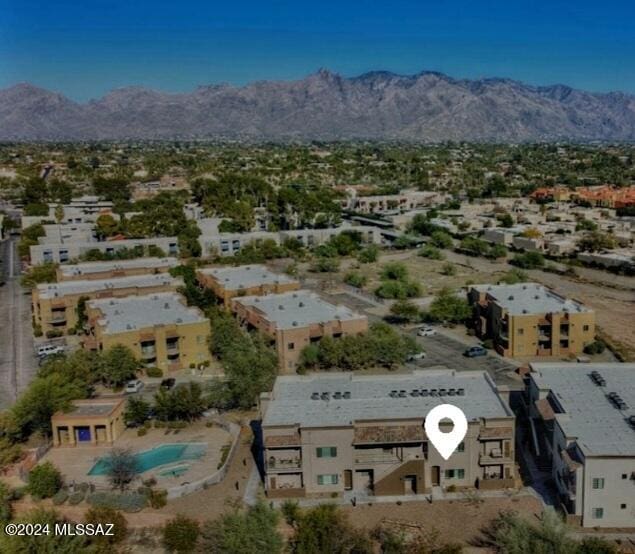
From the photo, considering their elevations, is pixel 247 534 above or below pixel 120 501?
above

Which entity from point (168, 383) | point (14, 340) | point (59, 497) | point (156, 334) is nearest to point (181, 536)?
point (59, 497)

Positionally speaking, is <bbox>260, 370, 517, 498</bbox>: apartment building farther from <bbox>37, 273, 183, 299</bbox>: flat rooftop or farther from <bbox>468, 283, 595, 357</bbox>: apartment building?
<bbox>37, 273, 183, 299</bbox>: flat rooftop

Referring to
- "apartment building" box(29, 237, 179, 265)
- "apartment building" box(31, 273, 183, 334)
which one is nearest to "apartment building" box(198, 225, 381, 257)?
"apartment building" box(29, 237, 179, 265)

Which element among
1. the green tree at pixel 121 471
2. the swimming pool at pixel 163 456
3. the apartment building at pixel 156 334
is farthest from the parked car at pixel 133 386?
the green tree at pixel 121 471

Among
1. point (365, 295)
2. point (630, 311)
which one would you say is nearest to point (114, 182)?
point (365, 295)

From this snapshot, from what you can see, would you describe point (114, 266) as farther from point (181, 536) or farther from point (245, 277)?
point (181, 536)

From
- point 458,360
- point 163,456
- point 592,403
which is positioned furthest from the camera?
point 458,360

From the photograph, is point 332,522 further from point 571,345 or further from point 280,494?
point 571,345
